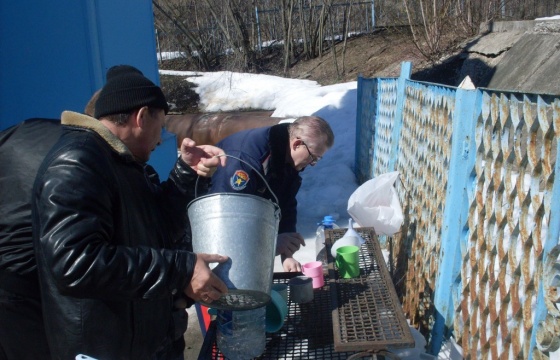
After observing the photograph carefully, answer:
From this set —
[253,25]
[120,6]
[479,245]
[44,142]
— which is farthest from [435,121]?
[253,25]

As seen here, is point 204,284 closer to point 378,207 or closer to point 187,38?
point 378,207

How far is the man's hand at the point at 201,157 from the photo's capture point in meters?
2.20

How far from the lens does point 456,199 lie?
269 cm

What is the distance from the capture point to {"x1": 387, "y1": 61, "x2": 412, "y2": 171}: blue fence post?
4.34 meters

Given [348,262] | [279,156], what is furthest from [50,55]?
[348,262]

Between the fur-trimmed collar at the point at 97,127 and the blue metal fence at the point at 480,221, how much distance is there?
4.50 ft

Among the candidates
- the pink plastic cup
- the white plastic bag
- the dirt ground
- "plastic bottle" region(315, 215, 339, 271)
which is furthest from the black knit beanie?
the dirt ground

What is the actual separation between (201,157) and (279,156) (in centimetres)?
78

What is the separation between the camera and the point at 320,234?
3.76 meters

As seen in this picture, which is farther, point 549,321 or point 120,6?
point 120,6

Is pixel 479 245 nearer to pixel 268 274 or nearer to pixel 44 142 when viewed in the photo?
pixel 268 274

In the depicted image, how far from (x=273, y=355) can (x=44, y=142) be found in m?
1.25

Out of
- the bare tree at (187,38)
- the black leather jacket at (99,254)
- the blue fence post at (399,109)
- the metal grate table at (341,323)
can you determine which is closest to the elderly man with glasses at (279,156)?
the metal grate table at (341,323)

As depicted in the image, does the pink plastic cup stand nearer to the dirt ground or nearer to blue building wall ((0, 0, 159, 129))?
blue building wall ((0, 0, 159, 129))
